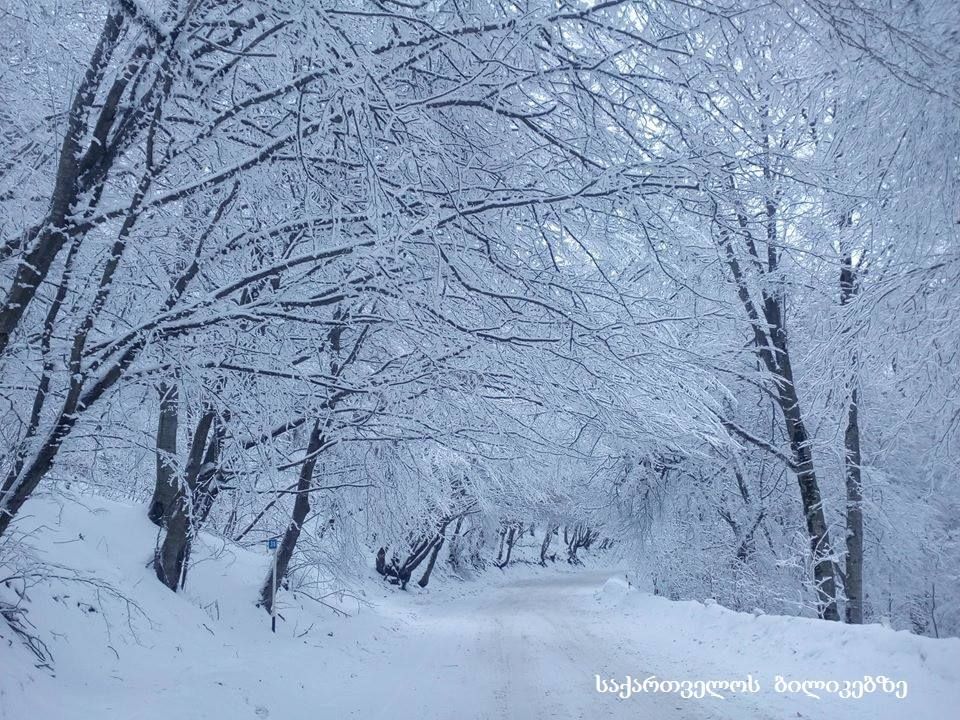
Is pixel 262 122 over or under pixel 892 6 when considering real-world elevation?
under

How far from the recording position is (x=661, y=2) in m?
3.66

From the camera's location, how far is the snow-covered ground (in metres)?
5.86

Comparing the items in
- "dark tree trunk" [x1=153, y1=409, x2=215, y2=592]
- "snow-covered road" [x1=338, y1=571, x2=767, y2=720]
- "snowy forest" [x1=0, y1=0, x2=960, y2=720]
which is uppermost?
"snowy forest" [x1=0, y1=0, x2=960, y2=720]

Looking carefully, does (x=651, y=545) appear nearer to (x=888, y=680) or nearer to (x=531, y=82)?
(x=888, y=680)

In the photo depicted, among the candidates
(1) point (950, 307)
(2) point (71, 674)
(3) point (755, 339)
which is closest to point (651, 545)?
(3) point (755, 339)

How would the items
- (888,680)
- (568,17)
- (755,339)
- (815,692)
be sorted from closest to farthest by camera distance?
(568,17) < (888,680) < (815,692) < (755,339)

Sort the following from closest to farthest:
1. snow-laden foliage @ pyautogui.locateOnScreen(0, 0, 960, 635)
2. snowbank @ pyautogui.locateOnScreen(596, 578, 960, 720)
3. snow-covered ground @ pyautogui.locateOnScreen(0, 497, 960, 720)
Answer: snow-laden foliage @ pyautogui.locateOnScreen(0, 0, 960, 635) → snow-covered ground @ pyautogui.locateOnScreen(0, 497, 960, 720) → snowbank @ pyautogui.locateOnScreen(596, 578, 960, 720)

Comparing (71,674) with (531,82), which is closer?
(531,82)

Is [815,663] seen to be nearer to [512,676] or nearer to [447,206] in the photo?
[512,676]

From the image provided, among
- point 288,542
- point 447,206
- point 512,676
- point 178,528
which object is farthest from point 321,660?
point 447,206

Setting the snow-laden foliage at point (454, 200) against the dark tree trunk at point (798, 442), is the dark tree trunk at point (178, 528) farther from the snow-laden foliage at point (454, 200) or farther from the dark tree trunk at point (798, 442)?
the dark tree trunk at point (798, 442)

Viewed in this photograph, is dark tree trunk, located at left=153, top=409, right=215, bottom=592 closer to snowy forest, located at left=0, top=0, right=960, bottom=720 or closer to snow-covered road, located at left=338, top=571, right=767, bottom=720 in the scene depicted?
snowy forest, located at left=0, top=0, right=960, bottom=720

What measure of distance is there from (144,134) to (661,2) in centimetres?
325

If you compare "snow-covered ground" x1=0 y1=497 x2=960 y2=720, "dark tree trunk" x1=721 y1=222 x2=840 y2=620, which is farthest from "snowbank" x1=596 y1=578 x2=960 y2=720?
"dark tree trunk" x1=721 y1=222 x2=840 y2=620
